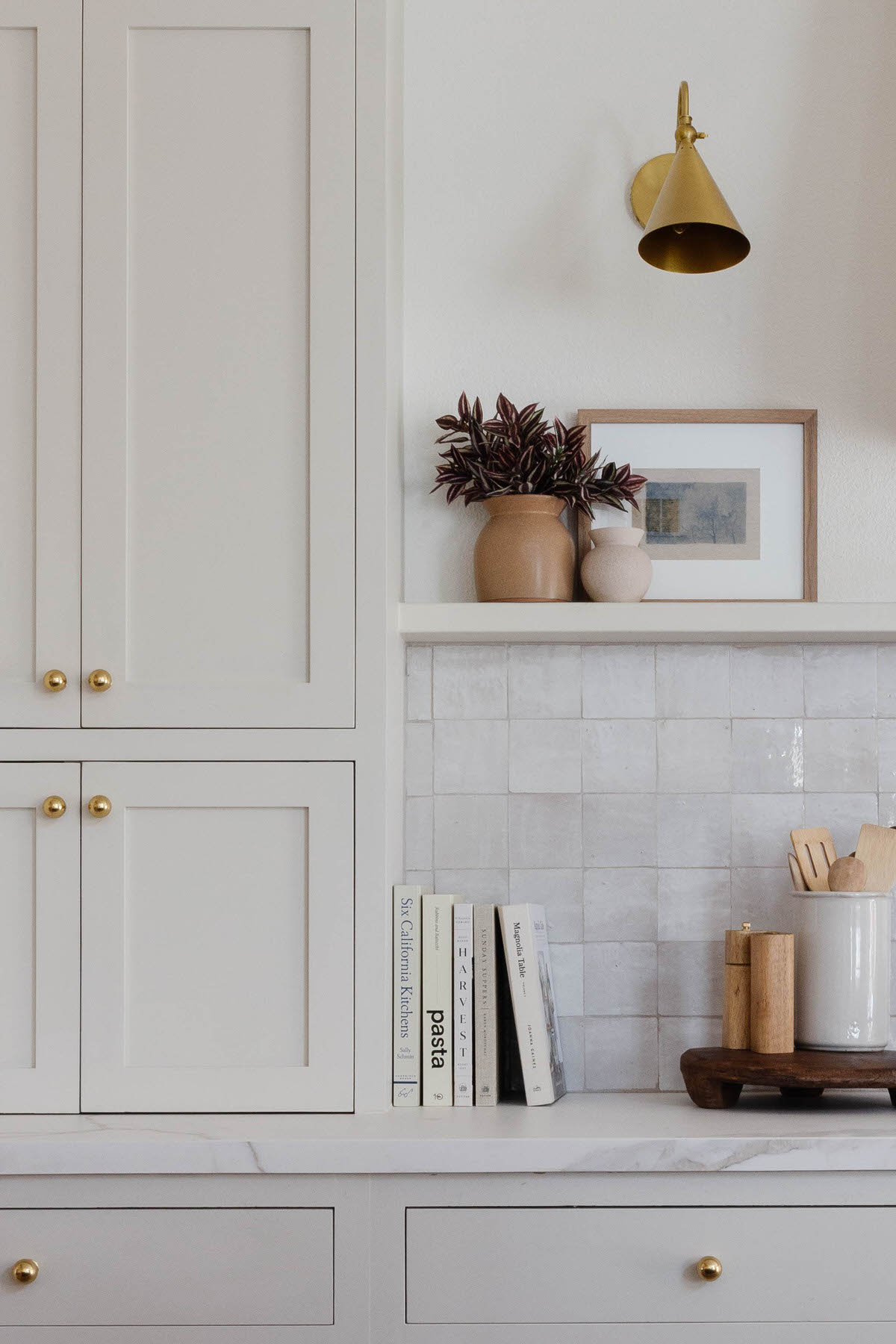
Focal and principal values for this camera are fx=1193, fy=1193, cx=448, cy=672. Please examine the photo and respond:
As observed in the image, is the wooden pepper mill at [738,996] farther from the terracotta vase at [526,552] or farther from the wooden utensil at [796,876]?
the terracotta vase at [526,552]

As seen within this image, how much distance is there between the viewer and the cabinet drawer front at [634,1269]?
4.72 ft

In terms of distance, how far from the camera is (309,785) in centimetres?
157

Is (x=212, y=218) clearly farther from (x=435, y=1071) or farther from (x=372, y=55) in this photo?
(x=435, y=1071)

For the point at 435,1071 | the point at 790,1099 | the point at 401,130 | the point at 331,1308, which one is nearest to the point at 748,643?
the point at 790,1099

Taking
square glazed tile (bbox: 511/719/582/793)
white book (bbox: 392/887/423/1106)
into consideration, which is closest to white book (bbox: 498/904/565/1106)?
white book (bbox: 392/887/423/1106)

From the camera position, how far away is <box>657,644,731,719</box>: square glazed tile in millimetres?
1924

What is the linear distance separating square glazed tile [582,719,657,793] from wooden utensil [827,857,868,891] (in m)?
0.32

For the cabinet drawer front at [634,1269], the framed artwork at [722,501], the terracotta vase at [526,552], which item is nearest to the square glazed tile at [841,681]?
the framed artwork at [722,501]

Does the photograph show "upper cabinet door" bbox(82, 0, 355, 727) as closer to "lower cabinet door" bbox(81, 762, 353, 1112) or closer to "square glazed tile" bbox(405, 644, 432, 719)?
"lower cabinet door" bbox(81, 762, 353, 1112)

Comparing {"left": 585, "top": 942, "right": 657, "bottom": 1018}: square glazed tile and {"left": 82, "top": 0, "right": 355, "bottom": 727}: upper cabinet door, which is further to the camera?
{"left": 585, "top": 942, "right": 657, "bottom": 1018}: square glazed tile

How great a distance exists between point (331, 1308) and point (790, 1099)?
699 mm

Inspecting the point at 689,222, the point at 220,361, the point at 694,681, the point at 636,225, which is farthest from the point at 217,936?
the point at 636,225

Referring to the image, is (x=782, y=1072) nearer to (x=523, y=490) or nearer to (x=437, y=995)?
(x=437, y=995)

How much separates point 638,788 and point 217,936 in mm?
726
